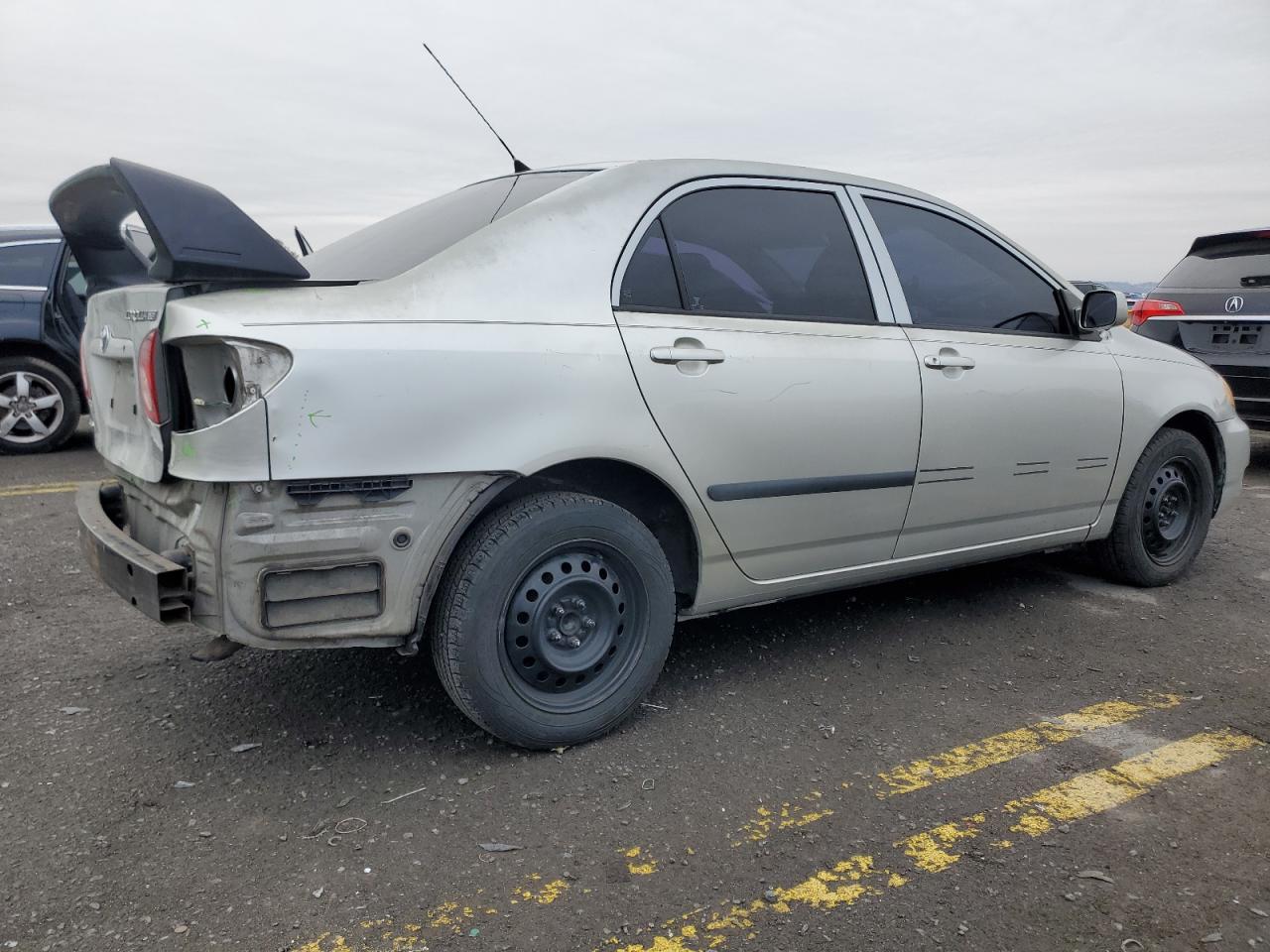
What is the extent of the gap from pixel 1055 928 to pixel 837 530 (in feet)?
4.78

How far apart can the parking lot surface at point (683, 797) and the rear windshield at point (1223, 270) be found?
385cm

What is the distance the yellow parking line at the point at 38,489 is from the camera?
618 centimetres

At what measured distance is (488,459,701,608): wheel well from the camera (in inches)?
114

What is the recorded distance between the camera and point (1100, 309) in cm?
404

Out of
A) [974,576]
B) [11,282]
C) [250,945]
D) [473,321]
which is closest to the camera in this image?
[250,945]

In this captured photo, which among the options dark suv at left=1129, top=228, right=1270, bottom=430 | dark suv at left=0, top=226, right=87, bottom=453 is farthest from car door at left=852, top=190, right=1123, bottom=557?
dark suv at left=0, top=226, right=87, bottom=453

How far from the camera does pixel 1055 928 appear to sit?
2.17 metres

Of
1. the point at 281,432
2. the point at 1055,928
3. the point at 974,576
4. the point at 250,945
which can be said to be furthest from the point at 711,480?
the point at 974,576

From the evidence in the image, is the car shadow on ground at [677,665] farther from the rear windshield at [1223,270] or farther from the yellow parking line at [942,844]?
the rear windshield at [1223,270]

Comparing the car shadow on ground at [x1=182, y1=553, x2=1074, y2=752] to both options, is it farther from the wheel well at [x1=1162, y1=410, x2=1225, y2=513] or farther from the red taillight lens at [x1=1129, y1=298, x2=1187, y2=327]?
the red taillight lens at [x1=1129, y1=298, x2=1187, y2=327]

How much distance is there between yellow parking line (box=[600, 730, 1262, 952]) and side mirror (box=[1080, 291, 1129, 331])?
5.34 feet

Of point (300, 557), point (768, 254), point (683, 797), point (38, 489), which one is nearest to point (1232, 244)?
point (768, 254)

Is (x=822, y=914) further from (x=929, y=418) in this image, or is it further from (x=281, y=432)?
(x=929, y=418)

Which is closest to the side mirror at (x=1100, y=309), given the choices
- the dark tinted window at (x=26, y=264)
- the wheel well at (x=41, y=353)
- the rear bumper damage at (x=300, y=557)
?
the rear bumper damage at (x=300, y=557)
